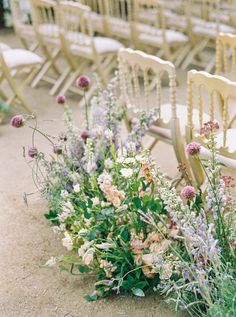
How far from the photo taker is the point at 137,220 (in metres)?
3.08

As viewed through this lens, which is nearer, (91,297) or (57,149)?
(91,297)

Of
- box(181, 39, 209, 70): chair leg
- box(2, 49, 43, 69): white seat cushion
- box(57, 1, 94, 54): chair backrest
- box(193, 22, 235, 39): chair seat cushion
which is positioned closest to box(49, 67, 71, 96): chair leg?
box(57, 1, 94, 54): chair backrest

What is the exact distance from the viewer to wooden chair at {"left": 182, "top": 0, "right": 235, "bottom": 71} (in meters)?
6.04

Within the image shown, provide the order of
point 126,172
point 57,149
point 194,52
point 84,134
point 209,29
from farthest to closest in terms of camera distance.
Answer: point 194,52
point 209,29
point 84,134
point 57,149
point 126,172

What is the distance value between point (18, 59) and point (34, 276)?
8.73 ft

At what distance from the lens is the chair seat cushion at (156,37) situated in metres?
5.87

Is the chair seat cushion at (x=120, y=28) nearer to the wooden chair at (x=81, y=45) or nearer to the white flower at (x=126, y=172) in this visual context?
the wooden chair at (x=81, y=45)

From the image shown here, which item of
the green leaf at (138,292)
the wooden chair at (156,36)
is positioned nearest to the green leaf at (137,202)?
the green leaf at (138,292)

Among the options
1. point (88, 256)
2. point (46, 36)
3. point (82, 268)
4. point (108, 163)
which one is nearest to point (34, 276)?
point (82, 268)

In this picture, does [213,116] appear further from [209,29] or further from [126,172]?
[209,29]

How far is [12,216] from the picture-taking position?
12.9ft

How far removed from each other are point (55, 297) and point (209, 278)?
0.85 m

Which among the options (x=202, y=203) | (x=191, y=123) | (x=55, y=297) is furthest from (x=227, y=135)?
(x=55, y=297)

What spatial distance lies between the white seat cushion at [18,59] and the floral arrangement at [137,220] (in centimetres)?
188
